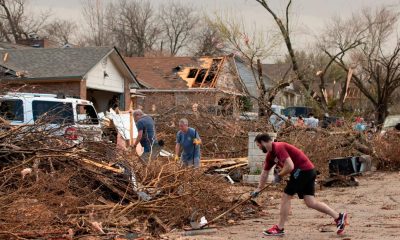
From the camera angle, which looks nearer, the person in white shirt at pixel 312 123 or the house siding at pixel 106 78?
the person in white shirt at pixel 312 123

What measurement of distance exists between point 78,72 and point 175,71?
45.7 feet

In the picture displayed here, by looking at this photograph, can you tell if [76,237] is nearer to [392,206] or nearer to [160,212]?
[160,212]

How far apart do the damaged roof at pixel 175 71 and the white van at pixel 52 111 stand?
20.7 metres

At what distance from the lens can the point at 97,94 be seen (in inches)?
1204

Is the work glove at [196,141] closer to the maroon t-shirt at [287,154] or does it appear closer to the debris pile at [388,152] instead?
the maroon t-shirt at [287,154]

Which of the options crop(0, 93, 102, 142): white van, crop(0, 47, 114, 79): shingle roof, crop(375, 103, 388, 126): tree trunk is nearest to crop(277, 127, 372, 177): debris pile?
crop(0, 93, 102, 142): white van

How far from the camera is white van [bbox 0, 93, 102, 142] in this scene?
400 inches

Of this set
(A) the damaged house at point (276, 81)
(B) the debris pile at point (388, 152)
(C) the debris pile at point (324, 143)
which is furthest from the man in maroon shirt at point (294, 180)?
(A) the damaged house at point (276, 81)

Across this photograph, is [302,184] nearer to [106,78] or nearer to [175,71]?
[106,78]

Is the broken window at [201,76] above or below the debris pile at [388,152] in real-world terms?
above

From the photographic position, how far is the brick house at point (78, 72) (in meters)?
25.8

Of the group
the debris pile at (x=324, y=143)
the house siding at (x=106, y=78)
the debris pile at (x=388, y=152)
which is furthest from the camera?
the house siding at (x=106, y=78)

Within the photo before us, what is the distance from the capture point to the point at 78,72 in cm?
2609

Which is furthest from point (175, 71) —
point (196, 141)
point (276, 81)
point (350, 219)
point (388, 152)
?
point (350, 219)
